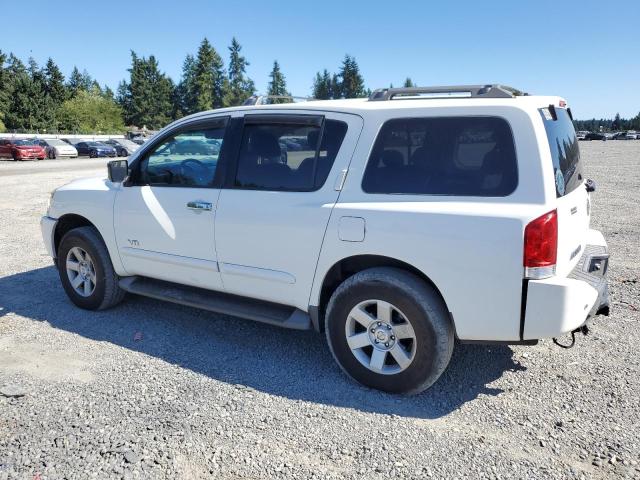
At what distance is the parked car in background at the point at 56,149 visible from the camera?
36.9 m

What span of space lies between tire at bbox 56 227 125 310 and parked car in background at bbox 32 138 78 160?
3624 centimetres

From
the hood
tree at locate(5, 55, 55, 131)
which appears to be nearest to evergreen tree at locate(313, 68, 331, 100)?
tree at locate(5, 55, 55, 131)

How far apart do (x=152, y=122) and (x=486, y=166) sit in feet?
380

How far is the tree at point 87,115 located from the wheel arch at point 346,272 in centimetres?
8601

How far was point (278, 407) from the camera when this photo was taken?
3260mm

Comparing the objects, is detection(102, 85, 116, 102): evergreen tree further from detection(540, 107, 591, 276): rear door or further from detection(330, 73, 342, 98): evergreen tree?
detection(540, 107, 591, 276): rear door

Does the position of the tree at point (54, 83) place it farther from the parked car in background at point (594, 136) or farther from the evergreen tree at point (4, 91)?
the parked car in background at point (594, 136)

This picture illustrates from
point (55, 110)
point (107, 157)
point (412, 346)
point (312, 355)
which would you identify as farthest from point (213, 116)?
point (55, 110)

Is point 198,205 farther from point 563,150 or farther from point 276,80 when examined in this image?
point 276,80

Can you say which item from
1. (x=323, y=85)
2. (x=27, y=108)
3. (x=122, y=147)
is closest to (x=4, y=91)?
(x=27, y=108)

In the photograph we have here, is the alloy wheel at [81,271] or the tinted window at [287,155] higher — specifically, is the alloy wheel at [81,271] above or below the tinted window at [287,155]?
below

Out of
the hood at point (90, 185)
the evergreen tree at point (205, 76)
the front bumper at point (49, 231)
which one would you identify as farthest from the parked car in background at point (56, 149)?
the evergreen tree at point (205, 76)

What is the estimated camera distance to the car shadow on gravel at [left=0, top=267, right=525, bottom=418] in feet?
11.1

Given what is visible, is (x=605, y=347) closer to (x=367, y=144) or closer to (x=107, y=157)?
(x=367, y=144)
